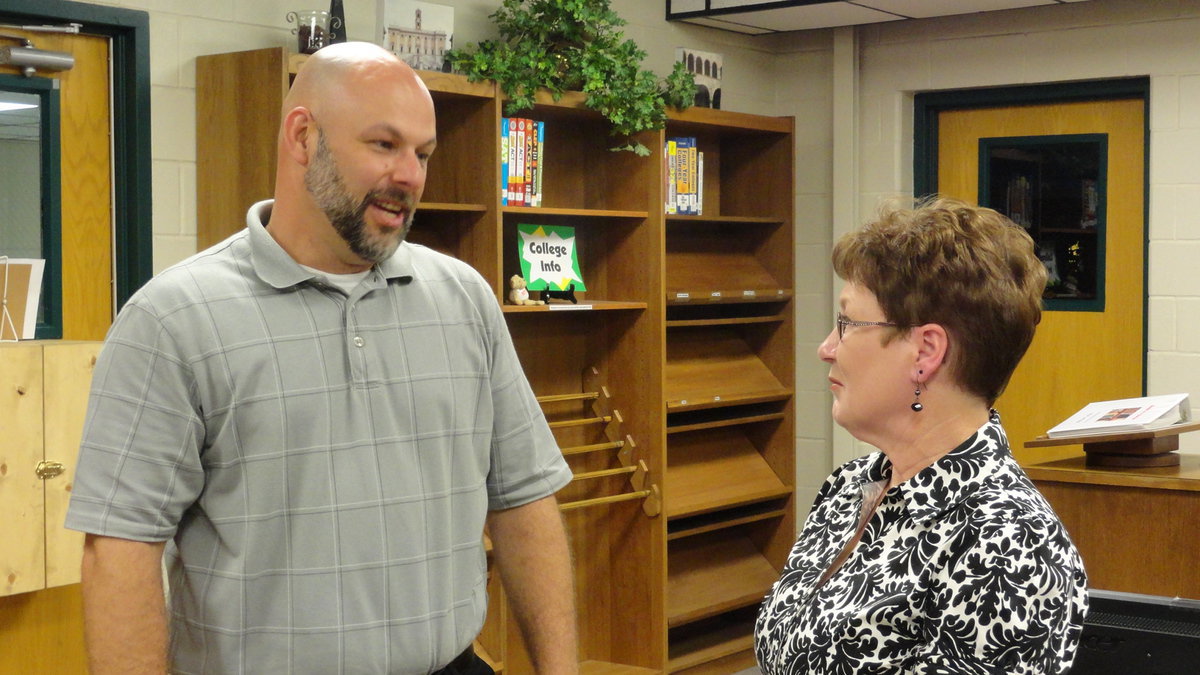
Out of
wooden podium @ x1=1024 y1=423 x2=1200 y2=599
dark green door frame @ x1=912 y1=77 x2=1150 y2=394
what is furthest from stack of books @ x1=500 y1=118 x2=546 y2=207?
wooden podium @ x1=1024 y1=423 x2=1200 y2=599

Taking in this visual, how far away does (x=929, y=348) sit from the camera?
160cm

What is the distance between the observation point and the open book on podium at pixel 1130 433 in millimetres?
2547

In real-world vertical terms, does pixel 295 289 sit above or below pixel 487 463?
above

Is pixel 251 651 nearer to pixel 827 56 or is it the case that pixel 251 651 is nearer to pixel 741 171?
pixel 741 171

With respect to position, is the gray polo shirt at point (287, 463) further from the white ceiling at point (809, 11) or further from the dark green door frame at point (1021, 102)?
the dark green door frame at point (1021, 102)

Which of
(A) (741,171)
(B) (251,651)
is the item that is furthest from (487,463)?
(A) (741,171)

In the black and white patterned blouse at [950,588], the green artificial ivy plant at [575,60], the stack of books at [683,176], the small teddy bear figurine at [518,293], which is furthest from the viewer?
the stack of books at [683,176]

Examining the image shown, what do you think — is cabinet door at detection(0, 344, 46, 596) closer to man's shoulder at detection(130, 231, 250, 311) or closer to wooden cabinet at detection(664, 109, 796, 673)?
man's shoulder at detection(130, 231, 250, 311)

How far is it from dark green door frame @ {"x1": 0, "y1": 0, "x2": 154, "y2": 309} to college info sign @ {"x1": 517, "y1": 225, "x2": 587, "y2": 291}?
49.0 inches

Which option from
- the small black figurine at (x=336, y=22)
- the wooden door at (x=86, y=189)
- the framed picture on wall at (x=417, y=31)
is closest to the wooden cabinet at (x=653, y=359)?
the framed picture on wall at (x=417, y=31)

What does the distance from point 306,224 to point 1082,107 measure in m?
3.79

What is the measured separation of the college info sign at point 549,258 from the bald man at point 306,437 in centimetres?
234

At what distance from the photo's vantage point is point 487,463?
1.81 metres

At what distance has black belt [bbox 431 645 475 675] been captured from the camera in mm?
1718
